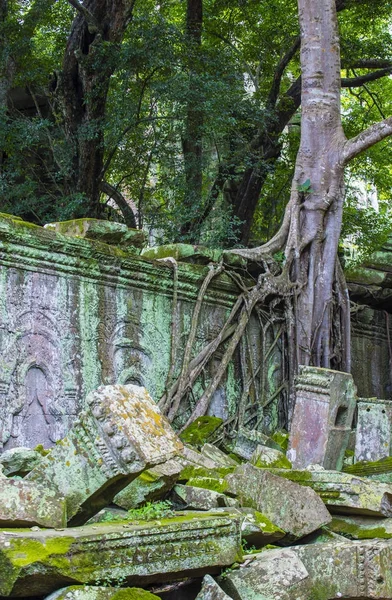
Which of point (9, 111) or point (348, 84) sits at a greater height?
point (348, 84)

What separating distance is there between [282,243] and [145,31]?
A: 10.8ft

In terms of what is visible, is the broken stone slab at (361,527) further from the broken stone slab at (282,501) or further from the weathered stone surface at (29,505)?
the weathered stone surface at (29,505)

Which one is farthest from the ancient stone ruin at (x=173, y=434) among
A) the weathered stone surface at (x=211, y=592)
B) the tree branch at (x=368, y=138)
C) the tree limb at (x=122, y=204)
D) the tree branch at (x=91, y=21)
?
the tree branch at (x=91, y=21)

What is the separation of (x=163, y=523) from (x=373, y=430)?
3.80 meters

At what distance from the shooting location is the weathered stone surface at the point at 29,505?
13.0 feet

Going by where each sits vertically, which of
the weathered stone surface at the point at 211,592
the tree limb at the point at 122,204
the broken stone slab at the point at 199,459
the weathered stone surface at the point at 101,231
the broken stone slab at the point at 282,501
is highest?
the tree limb at the point at 122,204

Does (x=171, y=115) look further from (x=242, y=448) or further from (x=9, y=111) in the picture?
(x=242, y=448)

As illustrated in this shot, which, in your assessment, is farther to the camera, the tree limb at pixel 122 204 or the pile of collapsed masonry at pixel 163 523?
the tree limb at pixel 122 204

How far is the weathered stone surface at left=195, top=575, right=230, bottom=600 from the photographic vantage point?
3799mm

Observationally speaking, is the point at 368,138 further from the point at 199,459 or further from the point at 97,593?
the point at 97,593

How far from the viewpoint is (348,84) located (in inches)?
527

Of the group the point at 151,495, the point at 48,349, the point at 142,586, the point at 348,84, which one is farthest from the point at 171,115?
the point at 142,586

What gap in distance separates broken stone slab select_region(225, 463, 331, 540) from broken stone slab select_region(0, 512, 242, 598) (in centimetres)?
68

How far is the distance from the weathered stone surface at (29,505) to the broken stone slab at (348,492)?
5.55 feet
